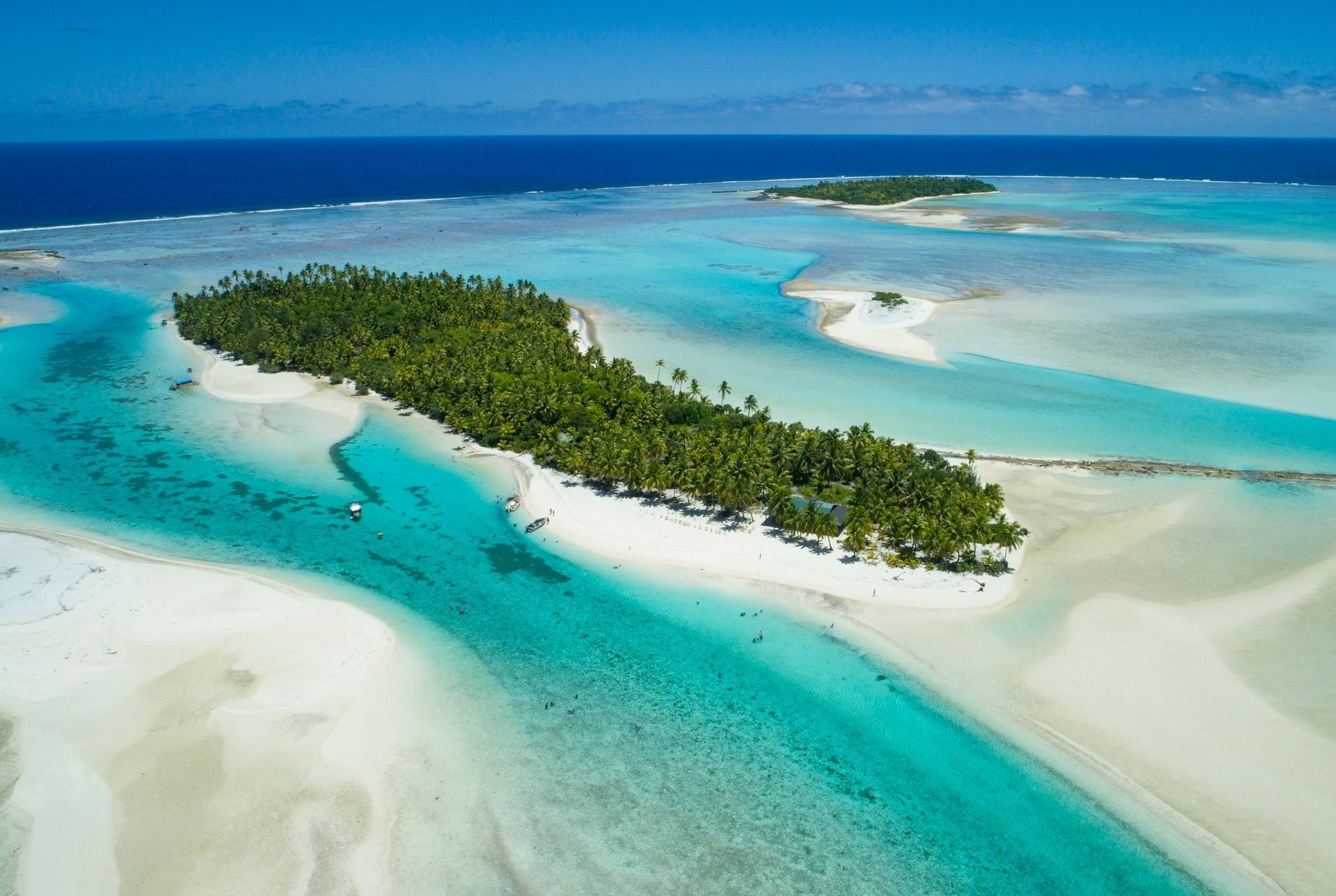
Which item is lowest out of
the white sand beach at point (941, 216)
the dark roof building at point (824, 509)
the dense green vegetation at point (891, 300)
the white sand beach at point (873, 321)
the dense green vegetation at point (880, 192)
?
the dark roof building at point (824, 509)

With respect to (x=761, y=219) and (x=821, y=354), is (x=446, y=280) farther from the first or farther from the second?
(x=761, y=219)

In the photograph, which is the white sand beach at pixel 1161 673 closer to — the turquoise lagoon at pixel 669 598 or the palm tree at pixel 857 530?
the turquoise lagoon at pixel 669 598

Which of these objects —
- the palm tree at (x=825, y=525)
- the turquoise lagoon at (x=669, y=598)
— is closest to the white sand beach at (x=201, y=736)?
the turquoise lagoon at (x=669, y=598)

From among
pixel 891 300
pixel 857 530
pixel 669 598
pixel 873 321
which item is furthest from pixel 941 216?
pixel 669 598

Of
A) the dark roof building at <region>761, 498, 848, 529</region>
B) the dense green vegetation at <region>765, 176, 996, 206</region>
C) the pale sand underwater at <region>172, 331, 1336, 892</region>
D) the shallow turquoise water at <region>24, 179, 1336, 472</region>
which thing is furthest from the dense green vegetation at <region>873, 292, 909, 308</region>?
the dense green vegetation at <region>765, 176, 996, 206</region>

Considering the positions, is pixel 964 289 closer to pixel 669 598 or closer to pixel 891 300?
pixel 891 300

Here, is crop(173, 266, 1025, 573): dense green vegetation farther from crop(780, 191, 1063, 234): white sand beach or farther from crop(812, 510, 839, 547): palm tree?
crop(780, 191, 1063, 234): white sand beach
